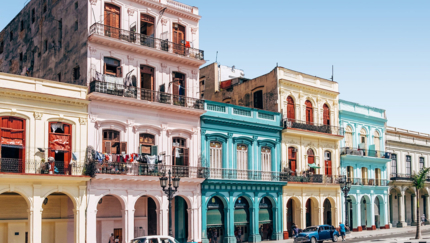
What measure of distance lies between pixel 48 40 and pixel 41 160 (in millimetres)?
11144

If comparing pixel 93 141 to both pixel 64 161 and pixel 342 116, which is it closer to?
pixel 64 161

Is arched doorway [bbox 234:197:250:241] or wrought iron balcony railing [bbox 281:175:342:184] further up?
wrought iron balcony railing [bbox 281:175:342:184]

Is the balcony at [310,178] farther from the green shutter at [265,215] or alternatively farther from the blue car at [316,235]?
the blue car at [316,235]

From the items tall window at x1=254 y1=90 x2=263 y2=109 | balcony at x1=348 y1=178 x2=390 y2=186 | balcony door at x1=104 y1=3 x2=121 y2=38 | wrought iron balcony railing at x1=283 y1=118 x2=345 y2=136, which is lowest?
balcony at x1=348 y1=178 x2=390 y2=186

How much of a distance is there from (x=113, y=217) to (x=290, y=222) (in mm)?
15370

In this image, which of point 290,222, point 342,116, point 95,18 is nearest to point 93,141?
point 95,18

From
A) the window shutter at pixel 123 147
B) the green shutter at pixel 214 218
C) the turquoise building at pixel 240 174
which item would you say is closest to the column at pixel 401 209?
the turquoise building at pixel 240 174

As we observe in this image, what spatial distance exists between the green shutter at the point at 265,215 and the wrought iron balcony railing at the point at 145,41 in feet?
38.1

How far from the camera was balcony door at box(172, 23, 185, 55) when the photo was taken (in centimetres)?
3198

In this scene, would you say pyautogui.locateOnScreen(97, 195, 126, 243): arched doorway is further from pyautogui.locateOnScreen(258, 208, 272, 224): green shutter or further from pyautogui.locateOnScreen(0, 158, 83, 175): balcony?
pyautogui.locateOnScreen(258, 208, 272, 224): green shutter

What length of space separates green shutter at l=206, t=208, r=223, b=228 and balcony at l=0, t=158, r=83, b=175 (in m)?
9.68

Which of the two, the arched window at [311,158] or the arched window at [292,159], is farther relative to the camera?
the arched window at [311,158]

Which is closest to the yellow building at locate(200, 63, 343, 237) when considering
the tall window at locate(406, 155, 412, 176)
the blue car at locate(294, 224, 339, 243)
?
the blue car at locate(294, 224, 339, 243)

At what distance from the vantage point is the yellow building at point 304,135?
1495 inches
